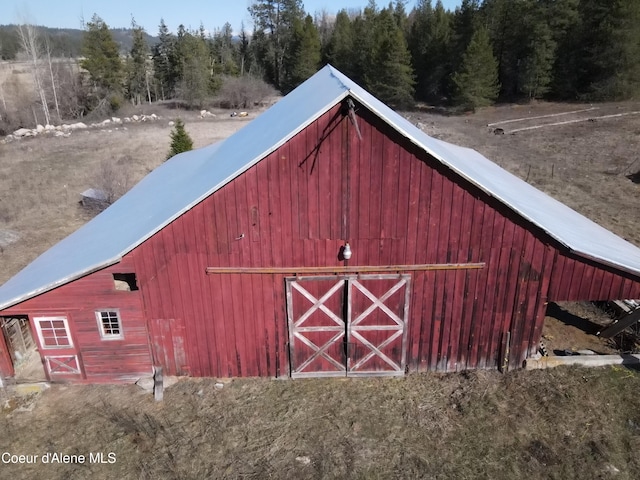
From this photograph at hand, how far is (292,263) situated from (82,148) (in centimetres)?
3230

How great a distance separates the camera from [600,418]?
9539 millimetres

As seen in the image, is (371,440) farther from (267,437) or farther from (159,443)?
(159,443)

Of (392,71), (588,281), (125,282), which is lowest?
(125,282)

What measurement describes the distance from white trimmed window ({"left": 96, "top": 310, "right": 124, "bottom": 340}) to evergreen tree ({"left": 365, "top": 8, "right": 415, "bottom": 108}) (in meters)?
46.7

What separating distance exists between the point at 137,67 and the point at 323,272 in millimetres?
61115

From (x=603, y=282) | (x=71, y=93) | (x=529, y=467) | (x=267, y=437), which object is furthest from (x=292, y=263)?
(x=71, y=93)

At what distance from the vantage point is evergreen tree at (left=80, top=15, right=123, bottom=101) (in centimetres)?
5372

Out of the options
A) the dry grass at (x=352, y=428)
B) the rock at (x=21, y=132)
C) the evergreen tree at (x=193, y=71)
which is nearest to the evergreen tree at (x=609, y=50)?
the evergreen tree at (x=193, y=71)

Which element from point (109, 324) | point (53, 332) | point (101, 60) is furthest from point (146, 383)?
point (101, 60)

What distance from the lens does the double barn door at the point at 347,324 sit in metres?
10.1

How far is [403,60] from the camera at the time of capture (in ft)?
167

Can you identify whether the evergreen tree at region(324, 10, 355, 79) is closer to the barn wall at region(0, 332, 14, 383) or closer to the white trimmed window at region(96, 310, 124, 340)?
the white trimmed window at region(96, 310, 124, 340)

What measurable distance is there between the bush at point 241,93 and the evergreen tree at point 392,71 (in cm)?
1358

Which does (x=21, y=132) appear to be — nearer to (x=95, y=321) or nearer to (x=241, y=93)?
(x=241, y=93)
